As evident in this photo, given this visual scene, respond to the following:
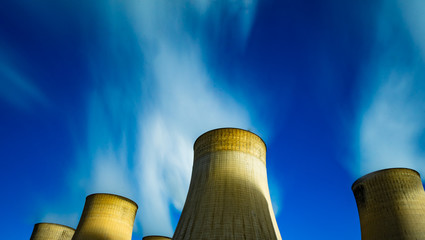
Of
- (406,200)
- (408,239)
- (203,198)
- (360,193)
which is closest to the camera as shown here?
(203,198)

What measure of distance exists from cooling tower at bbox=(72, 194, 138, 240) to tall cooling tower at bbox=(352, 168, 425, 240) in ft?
26.4

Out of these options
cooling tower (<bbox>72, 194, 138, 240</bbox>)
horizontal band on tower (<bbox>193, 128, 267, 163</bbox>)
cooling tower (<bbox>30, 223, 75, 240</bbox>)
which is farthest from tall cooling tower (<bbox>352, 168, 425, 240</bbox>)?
cooling tower (<bbox>30, 223, 75, 240</bbox>)

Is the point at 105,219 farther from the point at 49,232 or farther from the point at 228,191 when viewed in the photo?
the point at 49,232

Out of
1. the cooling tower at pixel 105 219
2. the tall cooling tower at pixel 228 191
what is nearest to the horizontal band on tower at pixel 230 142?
the tall cooling tower at pixel 228 191

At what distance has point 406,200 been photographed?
30.7 feet

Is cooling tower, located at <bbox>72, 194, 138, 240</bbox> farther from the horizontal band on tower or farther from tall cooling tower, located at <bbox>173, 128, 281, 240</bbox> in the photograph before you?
the horizontal band on tower

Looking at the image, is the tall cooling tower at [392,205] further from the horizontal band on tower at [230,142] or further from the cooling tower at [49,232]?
the cooling tower at [49,232]

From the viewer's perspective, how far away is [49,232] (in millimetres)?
15242

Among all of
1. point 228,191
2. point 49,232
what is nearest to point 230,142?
point 228,191

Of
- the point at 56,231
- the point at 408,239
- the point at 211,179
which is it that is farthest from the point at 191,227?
the point at 56,231

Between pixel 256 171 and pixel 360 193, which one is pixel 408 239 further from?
pixel 256 171

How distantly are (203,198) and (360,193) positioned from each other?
6.19m

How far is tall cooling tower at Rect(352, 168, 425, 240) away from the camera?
9000mm

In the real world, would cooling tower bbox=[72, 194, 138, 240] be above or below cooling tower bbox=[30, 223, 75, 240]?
below
